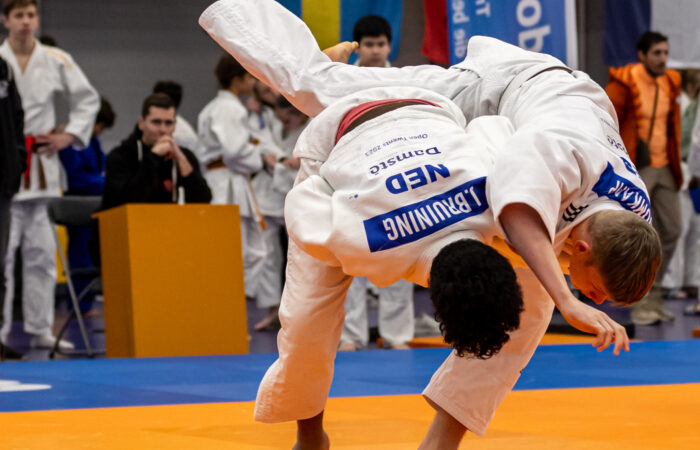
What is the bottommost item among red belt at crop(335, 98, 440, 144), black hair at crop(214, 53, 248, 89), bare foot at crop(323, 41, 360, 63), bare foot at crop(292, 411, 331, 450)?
bare foot at crop(292, 411, 331, 450)

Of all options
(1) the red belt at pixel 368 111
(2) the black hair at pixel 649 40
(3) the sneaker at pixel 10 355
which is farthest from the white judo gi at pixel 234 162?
(1) the red belt at pixel 368 111

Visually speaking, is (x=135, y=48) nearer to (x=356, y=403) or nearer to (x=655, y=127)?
(x=655, y=127)

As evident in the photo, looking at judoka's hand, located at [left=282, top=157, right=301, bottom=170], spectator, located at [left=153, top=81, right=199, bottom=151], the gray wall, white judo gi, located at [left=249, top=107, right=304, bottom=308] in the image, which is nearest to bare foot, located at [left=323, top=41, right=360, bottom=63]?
judoka's hand, located at [left=282, top=157, right=301, bottom=170]

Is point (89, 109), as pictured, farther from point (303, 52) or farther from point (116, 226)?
point (303, 52)

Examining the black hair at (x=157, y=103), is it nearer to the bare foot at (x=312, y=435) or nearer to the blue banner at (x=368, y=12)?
the blue banner at (x=368, y=12)

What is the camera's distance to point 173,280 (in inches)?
207

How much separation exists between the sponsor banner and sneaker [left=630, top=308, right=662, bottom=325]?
491cm

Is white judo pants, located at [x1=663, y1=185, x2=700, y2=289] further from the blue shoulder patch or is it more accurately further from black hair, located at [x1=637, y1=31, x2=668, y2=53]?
the blue shoulder patch

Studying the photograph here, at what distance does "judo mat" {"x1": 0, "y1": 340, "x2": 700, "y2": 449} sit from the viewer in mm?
2771

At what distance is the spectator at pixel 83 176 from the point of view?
299 inches

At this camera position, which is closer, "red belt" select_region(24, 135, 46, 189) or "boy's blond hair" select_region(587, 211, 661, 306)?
"boy's blond hair" select_region(587, 211, 661, 306)

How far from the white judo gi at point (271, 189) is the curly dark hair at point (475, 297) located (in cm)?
457

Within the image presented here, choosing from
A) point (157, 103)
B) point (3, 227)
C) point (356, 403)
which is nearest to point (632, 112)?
point (157, 103)

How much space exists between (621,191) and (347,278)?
68 centimetres
